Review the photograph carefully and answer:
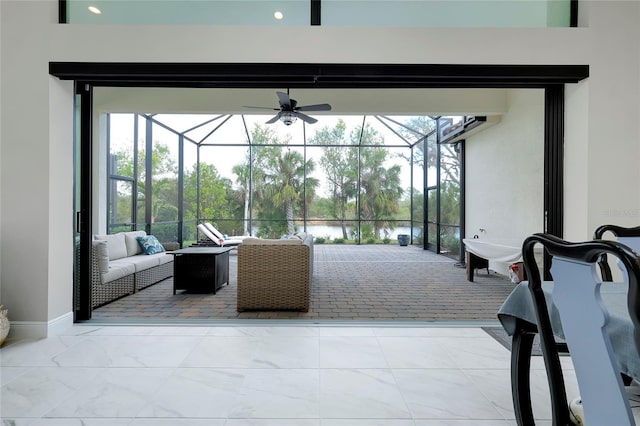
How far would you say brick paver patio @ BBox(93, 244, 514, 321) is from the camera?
3551 millimetres

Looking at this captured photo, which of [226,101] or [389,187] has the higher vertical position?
[226,101]

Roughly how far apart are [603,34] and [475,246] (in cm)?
266

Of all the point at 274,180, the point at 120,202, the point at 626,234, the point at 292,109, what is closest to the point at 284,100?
the point at 292,109

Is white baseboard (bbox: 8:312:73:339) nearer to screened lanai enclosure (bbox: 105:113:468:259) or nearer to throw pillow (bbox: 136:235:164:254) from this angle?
throw pillow (bbox: 136:235:164:254)

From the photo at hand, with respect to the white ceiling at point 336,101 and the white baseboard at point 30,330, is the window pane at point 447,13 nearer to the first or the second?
the white ceiling at point 336,101

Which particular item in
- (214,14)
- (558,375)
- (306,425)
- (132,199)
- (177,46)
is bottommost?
(306,425)

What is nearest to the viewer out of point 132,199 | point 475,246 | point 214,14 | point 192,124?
point 214,14

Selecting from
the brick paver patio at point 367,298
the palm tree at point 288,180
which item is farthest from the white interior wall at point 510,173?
the palm tree at point 288,180

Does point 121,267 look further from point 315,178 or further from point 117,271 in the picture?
point 315,178

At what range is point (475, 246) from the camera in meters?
4.70

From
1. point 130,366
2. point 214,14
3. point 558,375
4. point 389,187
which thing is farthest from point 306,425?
point 389,187

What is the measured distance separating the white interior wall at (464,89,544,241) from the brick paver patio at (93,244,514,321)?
0.91 m

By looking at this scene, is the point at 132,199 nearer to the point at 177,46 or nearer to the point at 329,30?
the point at 177,46

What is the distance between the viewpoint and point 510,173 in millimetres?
5516
